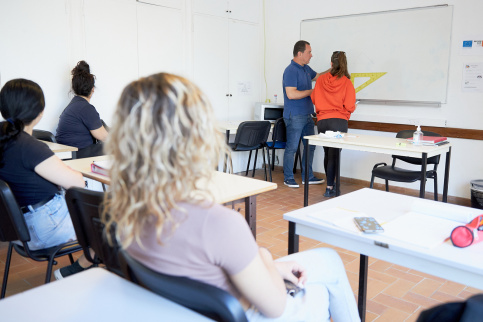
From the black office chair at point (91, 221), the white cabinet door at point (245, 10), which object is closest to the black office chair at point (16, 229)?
the black office chair at point (91, 221)

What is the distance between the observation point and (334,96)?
4.77 meters

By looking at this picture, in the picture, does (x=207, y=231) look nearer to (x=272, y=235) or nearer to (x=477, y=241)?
(x=477, y=241)

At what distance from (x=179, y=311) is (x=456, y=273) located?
861mm

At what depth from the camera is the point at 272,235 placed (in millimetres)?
3625

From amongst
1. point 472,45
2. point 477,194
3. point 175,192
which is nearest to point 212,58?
point 472,45

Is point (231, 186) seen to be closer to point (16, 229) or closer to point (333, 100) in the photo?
point (16, 229)

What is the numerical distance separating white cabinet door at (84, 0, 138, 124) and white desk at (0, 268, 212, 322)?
3.58 m

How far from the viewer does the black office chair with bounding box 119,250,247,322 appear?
0.99m

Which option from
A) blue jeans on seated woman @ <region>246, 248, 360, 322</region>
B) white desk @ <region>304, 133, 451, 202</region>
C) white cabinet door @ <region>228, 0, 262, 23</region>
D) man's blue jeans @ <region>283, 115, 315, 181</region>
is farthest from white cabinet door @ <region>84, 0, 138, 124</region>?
blue jeans on seated woman @ <region>246, 248, 360, 322</region>

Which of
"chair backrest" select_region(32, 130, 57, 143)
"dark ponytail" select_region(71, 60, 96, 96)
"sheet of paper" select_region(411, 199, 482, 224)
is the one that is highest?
"dark ponytail" select_region(71, 60, 96, 96)

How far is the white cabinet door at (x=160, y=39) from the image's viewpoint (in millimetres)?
4891

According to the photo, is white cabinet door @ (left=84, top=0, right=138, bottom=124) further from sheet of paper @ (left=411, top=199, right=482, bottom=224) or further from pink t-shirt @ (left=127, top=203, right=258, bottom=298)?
pink t-shirt @ (left=127, top=203, right=258, bottom=298)

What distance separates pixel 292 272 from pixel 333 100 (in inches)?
140

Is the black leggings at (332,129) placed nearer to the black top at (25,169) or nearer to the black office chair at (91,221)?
the black top at (25,169)
